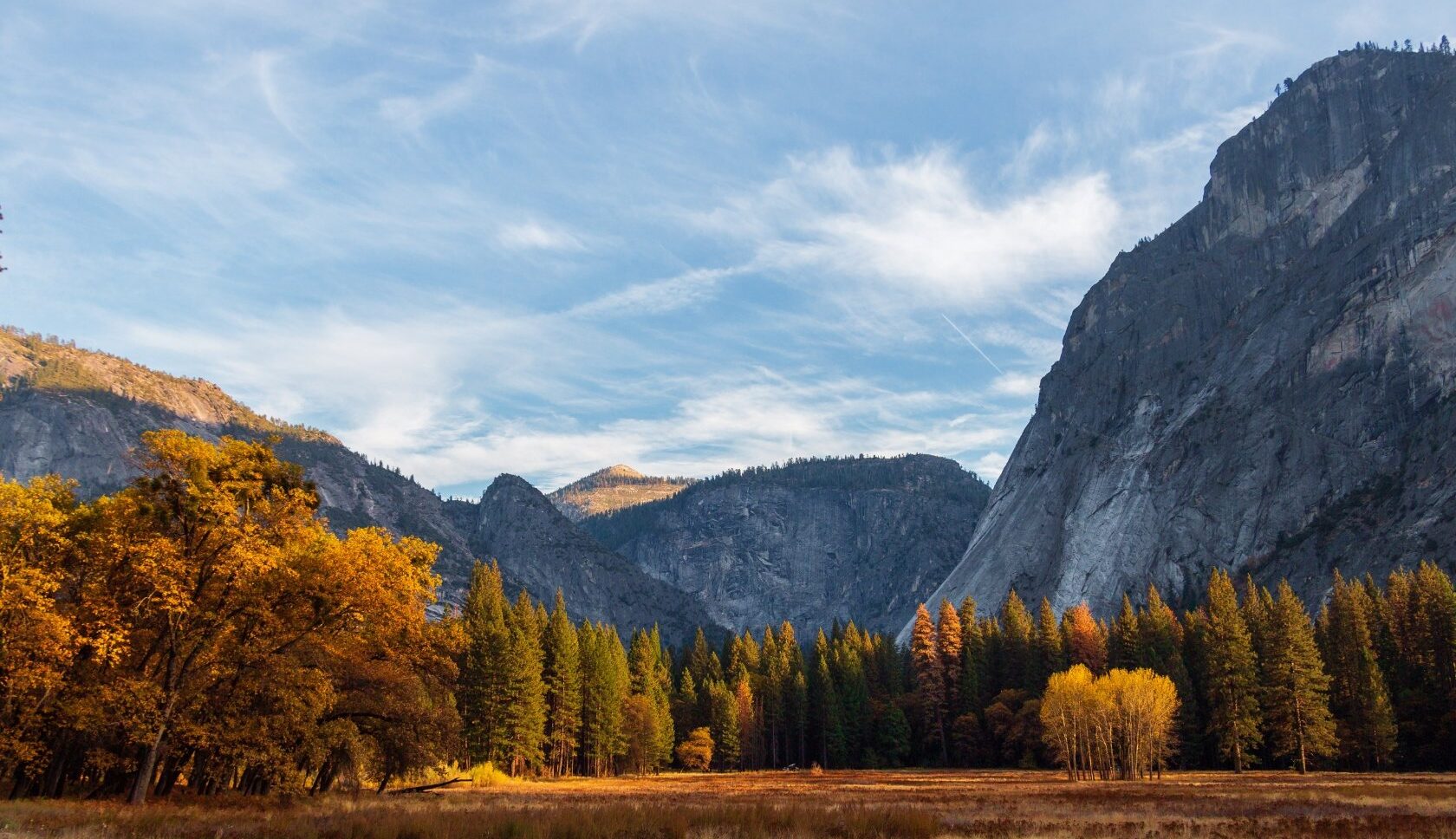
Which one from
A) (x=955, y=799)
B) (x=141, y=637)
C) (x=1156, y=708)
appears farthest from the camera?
(x=1156, y=708)

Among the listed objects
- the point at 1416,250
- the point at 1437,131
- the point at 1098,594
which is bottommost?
the point at 1098,594

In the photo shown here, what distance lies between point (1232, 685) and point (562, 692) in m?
53.7

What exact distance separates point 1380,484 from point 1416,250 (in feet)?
134

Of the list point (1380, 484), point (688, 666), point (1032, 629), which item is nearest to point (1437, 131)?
point (1380, 484)

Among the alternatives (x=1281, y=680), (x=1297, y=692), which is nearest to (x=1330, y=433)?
(x=1281, y=680)

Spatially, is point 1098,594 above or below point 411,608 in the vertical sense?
above

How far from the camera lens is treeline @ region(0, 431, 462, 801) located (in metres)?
26.1

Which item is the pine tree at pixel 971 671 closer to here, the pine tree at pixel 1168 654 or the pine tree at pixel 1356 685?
the pine tree at pixel 1168 654

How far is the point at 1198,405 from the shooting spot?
197 metres

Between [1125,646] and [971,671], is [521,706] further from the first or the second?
[1125,646]

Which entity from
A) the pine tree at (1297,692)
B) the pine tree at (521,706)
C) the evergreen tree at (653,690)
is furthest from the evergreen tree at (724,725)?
the pine tree at (1297,692)

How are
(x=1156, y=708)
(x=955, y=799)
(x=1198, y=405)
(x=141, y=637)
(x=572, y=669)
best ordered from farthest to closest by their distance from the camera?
(x=1198, y=405) < (x=572, y=669) < (x=1156, y=708) < (x=955, y=799) < (x=141, y=637)

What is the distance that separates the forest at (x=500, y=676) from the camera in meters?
27.3

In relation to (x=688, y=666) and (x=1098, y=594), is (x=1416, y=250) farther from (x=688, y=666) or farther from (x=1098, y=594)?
(x=688, y=666)
